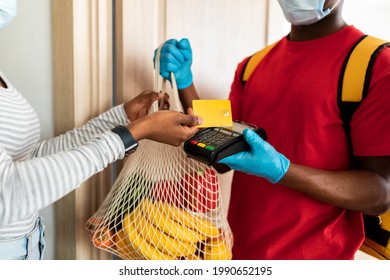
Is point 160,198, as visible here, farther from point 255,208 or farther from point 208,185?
point 255,208

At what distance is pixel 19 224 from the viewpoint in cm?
68

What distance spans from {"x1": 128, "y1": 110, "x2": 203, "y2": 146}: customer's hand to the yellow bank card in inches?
1.0

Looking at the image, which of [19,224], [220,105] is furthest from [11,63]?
[220,105]

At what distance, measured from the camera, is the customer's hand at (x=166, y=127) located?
2.13ft

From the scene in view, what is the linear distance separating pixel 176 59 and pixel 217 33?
0.80ft

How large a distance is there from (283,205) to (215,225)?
6.5 inches

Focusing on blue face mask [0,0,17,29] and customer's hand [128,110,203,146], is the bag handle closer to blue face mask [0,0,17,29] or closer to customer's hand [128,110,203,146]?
customer's hand [128,110,203,146]

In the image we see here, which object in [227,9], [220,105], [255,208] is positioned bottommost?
[255,208]

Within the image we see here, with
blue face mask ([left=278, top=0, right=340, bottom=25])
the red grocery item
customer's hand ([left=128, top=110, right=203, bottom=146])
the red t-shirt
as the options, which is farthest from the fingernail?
blue face mask ([left=278, top=0, right=340, bottom=25])

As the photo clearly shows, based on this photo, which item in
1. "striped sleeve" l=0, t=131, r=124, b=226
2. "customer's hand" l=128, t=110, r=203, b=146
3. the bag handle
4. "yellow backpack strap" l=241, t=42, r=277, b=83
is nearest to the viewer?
"striped sleeve" l=0, t=131, r=124, b=226

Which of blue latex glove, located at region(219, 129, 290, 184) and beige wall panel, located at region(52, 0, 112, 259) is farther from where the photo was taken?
beige wall panel, located at region(52, 0, 112, 259)

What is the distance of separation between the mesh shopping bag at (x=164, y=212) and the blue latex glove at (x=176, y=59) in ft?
0.63

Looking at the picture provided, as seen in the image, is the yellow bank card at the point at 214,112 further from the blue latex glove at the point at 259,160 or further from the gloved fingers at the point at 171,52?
the gloved fingers at the point at 171,52

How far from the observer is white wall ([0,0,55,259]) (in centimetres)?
80
